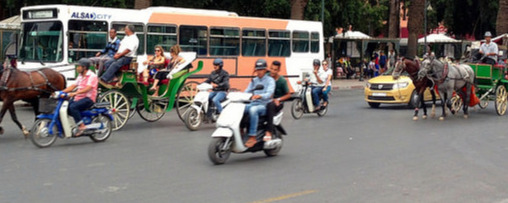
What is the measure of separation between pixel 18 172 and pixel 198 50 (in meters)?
12.8

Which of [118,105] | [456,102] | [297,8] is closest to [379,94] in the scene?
[456,102]

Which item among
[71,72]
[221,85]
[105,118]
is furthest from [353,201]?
[71,72]

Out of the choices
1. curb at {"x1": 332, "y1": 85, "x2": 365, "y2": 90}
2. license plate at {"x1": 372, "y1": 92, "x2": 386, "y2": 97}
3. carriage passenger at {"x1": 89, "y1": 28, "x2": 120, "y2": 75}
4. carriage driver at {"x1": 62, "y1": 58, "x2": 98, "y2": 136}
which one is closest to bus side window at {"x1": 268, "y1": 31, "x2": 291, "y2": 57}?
license plate at {"x1": 372, "y1": 92, "x2": 386, "y2": 97}

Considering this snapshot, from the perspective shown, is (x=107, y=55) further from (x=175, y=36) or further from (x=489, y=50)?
(x=489, y=50)

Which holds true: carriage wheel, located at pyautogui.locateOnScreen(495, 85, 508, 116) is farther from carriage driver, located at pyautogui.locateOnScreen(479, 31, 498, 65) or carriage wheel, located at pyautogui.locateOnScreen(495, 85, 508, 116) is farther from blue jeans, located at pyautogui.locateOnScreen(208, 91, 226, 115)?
blue jeans, located at pyautogui.locateOnScreen(208, 91, 226, 115)

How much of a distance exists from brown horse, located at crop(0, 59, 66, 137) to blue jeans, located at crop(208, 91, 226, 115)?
122 inches

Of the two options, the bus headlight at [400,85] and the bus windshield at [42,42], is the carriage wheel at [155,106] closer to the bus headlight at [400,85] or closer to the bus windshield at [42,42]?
the bus windshield at [42,42]

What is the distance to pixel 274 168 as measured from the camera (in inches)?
383

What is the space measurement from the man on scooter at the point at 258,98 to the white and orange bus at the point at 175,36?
5.65 meters

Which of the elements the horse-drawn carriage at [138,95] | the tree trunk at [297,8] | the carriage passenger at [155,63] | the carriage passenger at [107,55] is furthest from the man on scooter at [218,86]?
the tree trunk at [297,8]

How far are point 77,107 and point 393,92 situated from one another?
11315 mm

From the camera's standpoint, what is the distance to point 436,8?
54125 mm

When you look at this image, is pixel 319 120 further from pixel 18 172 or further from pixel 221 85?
pixel 18 172

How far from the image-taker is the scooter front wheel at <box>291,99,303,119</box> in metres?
17.6
